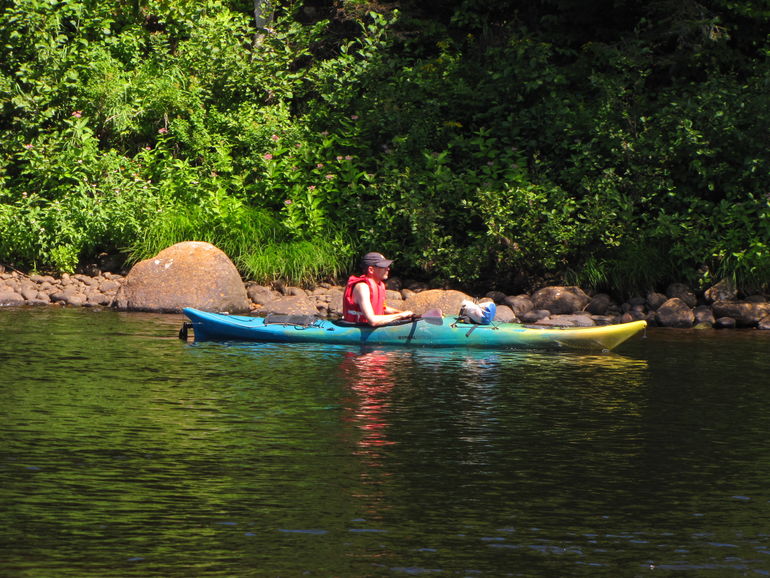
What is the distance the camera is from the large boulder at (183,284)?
17.3 metres

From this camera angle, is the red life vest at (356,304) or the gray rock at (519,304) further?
the gray rock at (519,304)

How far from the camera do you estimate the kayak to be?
44.4 feet

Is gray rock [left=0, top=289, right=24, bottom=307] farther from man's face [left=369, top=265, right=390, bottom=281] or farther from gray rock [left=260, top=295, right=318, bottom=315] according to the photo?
man's face [left=369, top=265, right=390, bottom=281]

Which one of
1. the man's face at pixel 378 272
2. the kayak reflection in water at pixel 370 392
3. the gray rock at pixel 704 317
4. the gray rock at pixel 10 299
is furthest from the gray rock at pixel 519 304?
the gray rock at pixel 10 299

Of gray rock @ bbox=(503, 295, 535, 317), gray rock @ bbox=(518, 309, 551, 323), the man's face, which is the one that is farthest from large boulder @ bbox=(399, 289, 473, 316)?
the man's face

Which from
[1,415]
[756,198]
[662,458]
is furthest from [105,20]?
[662,458]

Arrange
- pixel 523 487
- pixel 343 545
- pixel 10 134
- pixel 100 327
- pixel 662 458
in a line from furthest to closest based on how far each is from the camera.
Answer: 1. pixel 10 134
2. pixel 100 327
3. pixel 662 458
4. pixel 523 487
5. pixel 343 545

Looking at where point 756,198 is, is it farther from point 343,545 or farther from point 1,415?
point 343,545

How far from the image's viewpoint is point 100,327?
48.5 feet

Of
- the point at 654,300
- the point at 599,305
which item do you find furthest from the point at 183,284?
the point at 654,300

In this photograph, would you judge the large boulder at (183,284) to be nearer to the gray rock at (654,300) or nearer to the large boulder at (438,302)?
the large boulder at (438,302)

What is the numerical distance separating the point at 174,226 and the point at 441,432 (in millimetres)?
11321

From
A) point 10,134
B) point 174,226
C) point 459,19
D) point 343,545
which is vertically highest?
point 459,19

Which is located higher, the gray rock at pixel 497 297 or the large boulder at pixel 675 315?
the gray rock at pixel 497 297
